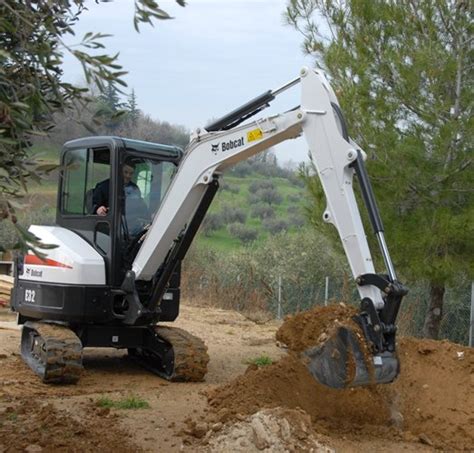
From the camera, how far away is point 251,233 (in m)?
40.1

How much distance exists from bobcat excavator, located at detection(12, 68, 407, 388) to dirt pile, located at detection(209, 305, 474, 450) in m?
0.41

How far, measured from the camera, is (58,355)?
350 inches

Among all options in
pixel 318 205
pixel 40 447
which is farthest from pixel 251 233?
pixel 40 447

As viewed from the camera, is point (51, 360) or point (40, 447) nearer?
point (40, 447)

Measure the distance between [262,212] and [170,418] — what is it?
1583 inches

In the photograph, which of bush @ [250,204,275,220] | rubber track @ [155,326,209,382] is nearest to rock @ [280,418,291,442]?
rubber track @ [155,326,209,382]

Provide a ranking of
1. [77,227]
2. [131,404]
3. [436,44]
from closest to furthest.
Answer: [131,404]
[77,227]
[436,44]

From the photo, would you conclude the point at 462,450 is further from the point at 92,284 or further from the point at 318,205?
the point at 318,205

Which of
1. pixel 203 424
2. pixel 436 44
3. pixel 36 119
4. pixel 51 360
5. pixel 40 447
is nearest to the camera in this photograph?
pixel 36 119

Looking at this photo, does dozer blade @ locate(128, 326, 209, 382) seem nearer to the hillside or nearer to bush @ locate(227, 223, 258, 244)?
the hillside

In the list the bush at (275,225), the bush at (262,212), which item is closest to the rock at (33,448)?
the bush at (275,225)

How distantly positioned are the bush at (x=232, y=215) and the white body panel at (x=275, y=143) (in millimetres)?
33963

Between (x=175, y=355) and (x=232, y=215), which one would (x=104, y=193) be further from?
(x=232, y=215)

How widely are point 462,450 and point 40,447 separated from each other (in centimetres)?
360
